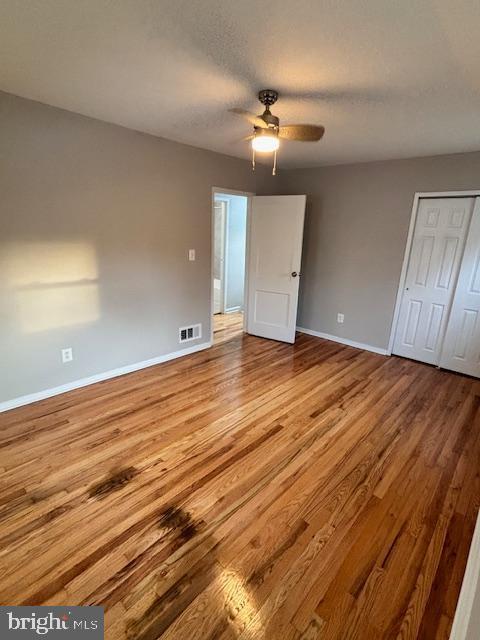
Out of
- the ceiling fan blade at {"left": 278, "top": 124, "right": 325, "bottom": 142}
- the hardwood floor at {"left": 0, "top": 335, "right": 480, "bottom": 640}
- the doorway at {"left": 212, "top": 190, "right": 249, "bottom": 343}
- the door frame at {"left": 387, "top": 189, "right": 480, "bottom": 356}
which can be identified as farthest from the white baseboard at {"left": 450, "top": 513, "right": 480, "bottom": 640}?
the doorway at {"left": 212, "top": 190, "right": 249, "bottom": 343}

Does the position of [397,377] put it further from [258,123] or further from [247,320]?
[258,123]

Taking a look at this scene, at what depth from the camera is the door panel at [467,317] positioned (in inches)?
131

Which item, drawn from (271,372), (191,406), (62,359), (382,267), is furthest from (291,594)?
(382,267)

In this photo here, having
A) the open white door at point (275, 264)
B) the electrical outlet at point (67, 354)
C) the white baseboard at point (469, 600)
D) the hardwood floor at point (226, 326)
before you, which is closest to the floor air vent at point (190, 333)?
the hardwood floor at point (226, 326)

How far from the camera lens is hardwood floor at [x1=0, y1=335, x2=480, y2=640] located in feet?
4.27

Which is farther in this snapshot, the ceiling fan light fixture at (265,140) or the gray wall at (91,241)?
the gray wall at (91,241)

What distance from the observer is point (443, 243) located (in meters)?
3.52

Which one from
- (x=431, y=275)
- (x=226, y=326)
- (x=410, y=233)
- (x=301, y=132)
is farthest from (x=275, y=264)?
(x=301, y=132)

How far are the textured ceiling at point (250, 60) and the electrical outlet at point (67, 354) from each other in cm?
198

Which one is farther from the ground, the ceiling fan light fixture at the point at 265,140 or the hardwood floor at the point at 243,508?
the ceiling fan light fixture at the point at 265,140

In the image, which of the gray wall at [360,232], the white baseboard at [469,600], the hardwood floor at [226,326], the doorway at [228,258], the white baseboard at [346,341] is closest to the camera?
the white baseboard at [469,600]

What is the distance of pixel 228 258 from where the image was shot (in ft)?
18.5

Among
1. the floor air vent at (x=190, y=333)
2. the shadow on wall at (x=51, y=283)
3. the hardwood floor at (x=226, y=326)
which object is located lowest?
the hardwood floor at (x=226, y=326)

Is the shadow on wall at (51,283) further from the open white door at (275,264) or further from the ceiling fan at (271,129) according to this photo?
the open white door at (275,264)
